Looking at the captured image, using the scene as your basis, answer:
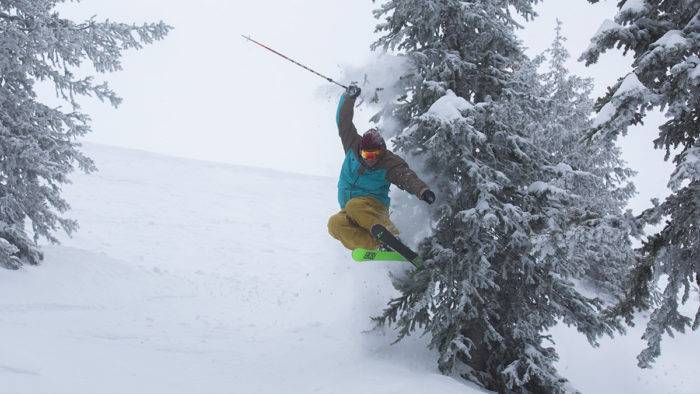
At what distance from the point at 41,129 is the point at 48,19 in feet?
7.50

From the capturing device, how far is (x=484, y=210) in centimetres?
760

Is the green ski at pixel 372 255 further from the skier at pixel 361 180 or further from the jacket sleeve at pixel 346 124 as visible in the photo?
the jacket sleeve at pixel 346 124

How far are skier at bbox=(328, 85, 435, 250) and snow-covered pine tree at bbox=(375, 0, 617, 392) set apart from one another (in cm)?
45

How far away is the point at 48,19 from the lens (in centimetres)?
1108

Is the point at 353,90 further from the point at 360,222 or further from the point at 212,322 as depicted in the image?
the point at 212,322

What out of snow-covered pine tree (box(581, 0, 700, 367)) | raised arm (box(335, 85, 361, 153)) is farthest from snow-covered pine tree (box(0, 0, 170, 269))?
snow-covered pine tree (box(581, 0, 700, 367))

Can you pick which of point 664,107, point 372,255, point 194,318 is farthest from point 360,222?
point 194,318

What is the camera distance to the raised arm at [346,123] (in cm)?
870

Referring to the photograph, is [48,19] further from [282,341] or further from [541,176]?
[541,176]

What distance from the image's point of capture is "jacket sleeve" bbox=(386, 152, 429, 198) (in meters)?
7.71

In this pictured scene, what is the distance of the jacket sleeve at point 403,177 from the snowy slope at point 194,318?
194 centimetres

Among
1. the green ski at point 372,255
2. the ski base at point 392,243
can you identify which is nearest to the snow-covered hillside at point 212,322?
the green ski at point 372,255

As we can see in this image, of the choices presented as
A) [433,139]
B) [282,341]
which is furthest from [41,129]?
[433,139]

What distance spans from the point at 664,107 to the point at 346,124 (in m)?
4.49
